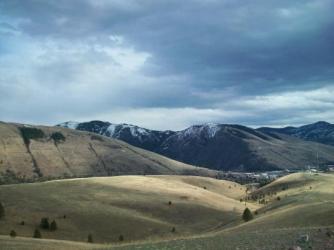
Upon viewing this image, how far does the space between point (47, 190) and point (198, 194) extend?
52.3 m

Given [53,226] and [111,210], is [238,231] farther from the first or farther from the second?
[111,210]

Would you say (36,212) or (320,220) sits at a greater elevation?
(320,220)

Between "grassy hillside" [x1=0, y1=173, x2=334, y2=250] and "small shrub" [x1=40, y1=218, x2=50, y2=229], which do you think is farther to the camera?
"small shrub" [x1=40, y1=218, x2=50, y2=229]

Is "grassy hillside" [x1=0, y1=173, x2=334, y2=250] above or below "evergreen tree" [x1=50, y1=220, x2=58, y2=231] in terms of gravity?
above

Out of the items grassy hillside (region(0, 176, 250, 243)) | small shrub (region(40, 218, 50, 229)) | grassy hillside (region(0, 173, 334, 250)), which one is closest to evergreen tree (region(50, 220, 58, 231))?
small shrub (region(40, 218, 50, 229))

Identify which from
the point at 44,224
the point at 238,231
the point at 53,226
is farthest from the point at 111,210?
the point at 238,231

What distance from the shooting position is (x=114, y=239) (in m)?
102

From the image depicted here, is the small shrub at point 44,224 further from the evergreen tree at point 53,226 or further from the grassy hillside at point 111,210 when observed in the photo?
the grassy hillside at point 111,210

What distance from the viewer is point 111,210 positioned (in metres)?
129

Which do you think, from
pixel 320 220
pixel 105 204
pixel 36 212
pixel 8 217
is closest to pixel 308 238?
pixel 320 220

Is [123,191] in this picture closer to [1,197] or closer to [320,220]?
[1,197]

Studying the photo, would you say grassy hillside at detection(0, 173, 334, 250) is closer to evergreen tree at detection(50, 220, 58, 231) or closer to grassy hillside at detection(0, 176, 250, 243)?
grassy hillside at detection(0, 176, 250, 243)

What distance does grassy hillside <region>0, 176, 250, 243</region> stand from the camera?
106 m

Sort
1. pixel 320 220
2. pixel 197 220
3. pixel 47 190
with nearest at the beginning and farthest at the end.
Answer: pixel 320 220
pixel 197 220
pixel 47 190
